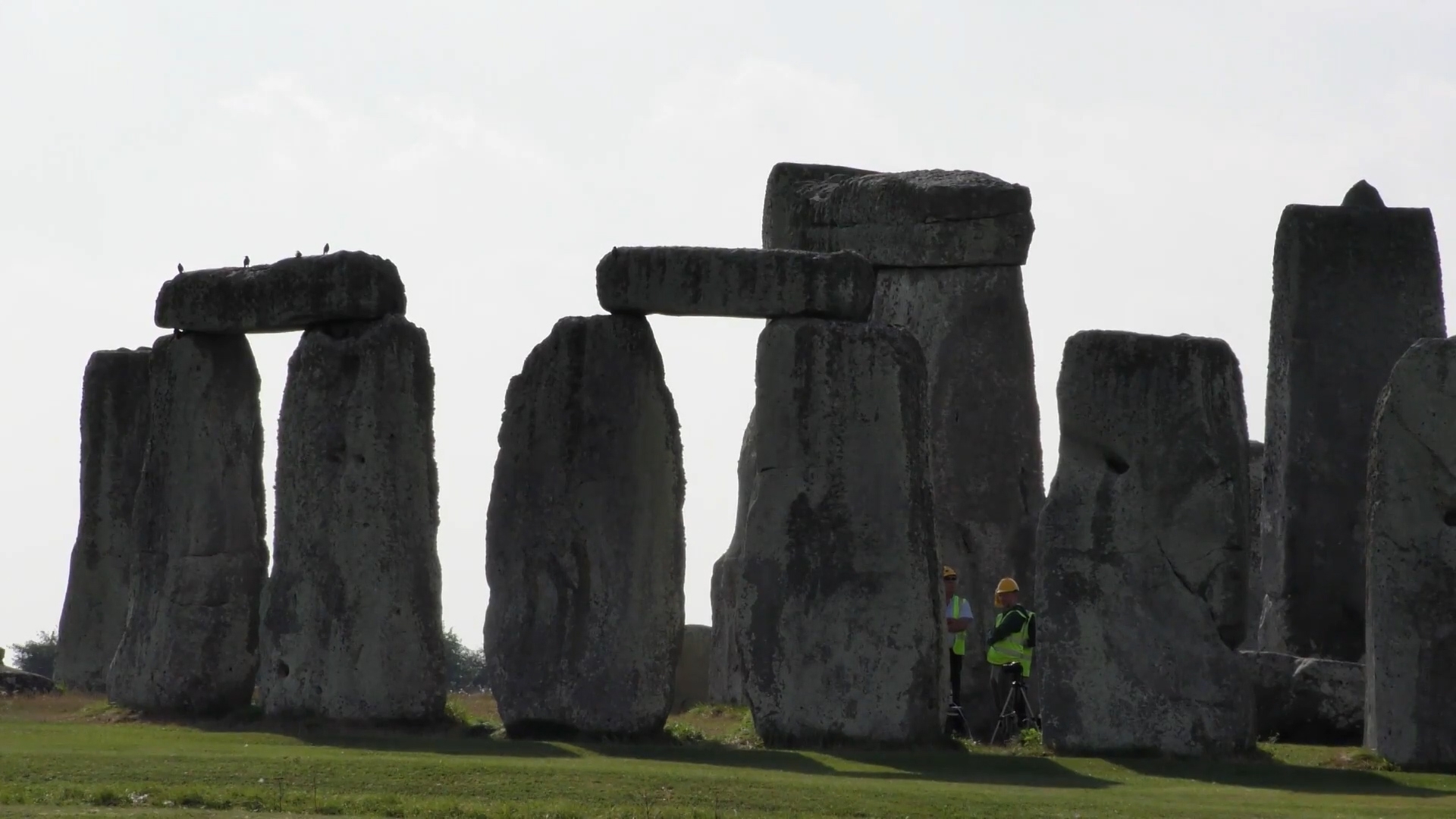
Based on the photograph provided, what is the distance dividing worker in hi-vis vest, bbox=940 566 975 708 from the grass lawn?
2496 millimetres

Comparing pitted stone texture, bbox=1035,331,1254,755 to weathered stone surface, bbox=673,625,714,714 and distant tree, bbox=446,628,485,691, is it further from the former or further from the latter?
distant tree, bbox=446,628,485,691

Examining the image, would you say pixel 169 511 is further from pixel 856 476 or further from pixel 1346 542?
pixel 1346 542

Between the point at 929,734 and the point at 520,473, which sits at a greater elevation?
the point at 520,473

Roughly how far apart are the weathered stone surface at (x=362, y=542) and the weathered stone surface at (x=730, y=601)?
5.06 meters

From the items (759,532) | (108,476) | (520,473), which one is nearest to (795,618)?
(759,532)

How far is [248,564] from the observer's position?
91.5ft

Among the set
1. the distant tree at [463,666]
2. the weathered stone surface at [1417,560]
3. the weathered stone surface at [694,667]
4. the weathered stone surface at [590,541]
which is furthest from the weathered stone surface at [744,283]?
the distant tree at [463,666]

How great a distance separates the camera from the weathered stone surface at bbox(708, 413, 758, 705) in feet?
100

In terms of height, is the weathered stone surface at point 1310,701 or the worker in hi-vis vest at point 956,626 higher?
the worker in hi-vis vest at point 956,626

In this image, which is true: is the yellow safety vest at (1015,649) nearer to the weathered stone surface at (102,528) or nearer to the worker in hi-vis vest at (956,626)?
the worker in hi-vis vest at (956,626)

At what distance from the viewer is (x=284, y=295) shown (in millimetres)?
26453

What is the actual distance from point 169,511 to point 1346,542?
38.4 ft

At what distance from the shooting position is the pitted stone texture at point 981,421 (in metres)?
31.0

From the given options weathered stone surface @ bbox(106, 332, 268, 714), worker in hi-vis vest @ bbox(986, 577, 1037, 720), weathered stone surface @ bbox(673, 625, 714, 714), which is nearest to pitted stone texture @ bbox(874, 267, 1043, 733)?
weathered stone surface @ bbox(673, 625, 714, 714)
